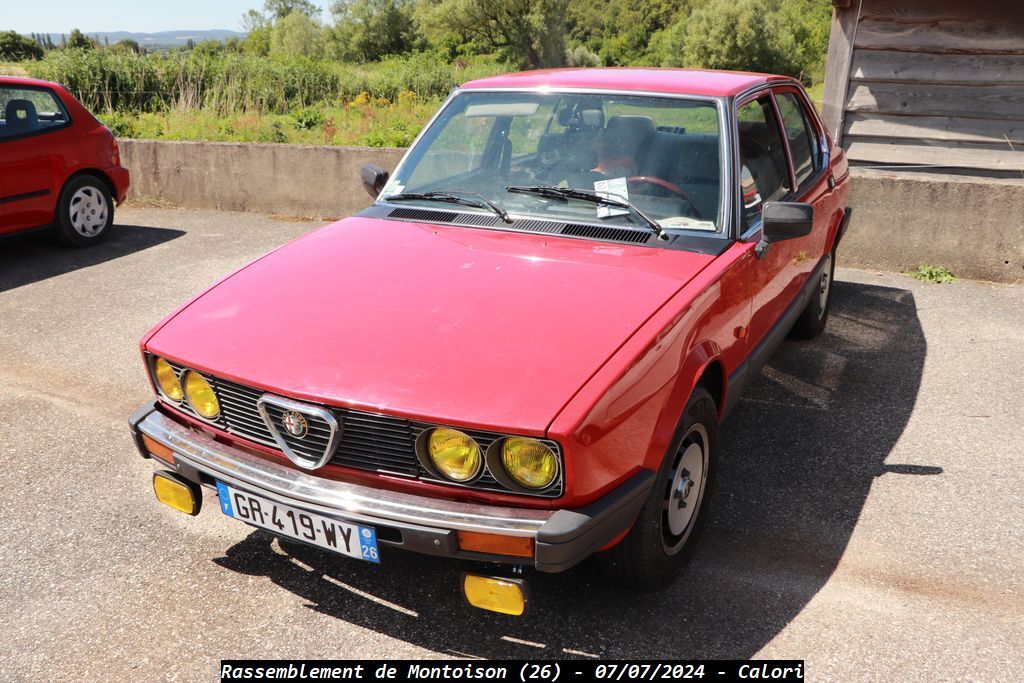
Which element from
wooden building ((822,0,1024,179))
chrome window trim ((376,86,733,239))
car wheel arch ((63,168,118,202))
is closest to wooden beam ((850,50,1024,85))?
wooden building ((822,0,1024,179))

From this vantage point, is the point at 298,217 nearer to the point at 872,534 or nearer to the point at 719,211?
the point at 719,211

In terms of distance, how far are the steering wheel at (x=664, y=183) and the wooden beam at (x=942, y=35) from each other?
22.3 feet

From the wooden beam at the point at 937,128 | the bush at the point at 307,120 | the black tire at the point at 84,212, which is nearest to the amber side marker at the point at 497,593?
the black tire at the point at 84,212

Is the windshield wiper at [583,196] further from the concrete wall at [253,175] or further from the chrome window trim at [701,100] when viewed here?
the concrete wall at [253,175]

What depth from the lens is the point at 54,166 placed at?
781cm

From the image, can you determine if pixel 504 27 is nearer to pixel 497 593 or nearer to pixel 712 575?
pixel 712 575

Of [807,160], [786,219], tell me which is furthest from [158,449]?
[807,160]

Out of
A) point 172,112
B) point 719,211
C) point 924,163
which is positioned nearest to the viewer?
point 719,211

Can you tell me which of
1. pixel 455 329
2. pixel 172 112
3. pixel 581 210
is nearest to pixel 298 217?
pixel 172 112

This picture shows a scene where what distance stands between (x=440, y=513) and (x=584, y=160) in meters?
1.90

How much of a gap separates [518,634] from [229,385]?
1271 mm

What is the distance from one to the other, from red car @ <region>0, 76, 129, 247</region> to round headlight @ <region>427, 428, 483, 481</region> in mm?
6517

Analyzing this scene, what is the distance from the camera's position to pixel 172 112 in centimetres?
1363

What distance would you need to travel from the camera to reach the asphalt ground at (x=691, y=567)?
2869mm
